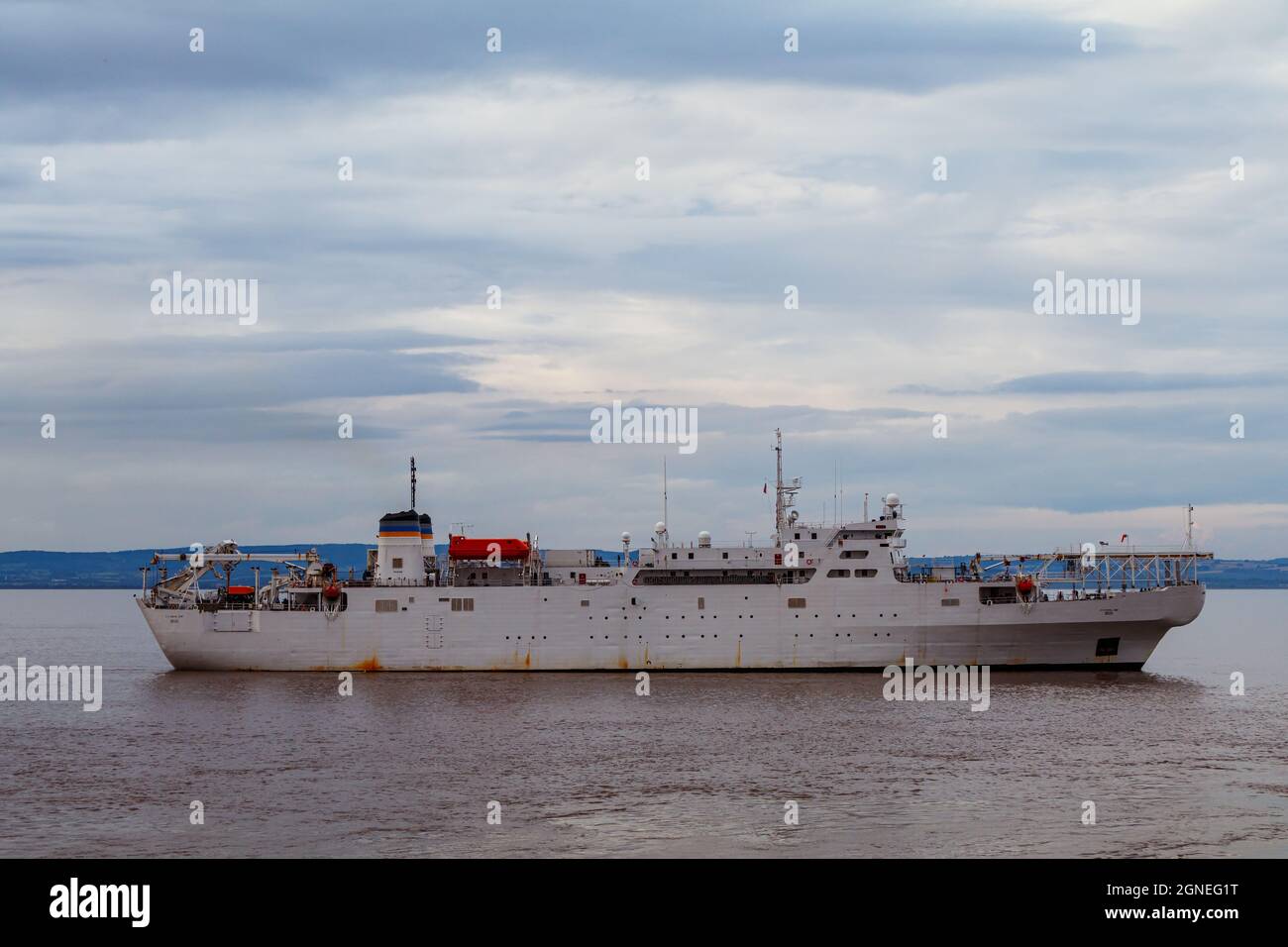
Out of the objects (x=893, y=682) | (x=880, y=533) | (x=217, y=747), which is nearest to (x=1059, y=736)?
(x=893, y=682)

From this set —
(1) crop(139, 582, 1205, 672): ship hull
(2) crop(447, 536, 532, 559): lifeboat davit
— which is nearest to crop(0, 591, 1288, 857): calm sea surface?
(1) crop(139, 582, 1205, 672): ship hull

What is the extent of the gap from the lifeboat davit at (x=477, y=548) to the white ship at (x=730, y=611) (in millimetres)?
56

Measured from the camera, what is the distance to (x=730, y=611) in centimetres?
4906

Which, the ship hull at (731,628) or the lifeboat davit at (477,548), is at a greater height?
the lifeboat davit at (477,548)

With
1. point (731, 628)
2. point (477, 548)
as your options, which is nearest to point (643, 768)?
point (731, 628)

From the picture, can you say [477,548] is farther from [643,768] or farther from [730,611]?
[643,768]

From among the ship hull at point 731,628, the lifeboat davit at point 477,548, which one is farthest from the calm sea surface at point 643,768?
the lifeboat davit at point 477,548

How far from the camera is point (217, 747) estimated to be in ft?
115

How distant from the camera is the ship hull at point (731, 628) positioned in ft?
160

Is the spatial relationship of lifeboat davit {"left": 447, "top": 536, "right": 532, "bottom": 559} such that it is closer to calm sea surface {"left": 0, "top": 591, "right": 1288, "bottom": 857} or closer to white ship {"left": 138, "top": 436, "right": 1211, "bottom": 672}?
white ship {"left": 138, "top": 436, "right": 1211, "bottom": 672}

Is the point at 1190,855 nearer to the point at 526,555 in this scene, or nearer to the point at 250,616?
the point at 526,555

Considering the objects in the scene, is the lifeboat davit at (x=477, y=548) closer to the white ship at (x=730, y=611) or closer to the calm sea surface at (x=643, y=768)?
the white ship at (x=730, y=611)
